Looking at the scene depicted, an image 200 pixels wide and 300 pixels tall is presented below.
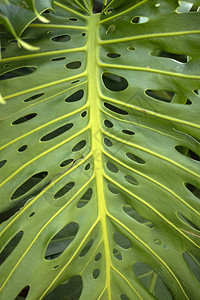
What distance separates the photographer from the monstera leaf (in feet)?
2.14

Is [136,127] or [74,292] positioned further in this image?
[74,292]

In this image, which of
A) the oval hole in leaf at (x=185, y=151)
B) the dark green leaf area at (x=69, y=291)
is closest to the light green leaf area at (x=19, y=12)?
the oval hole in leaf at (x=185, y=151)

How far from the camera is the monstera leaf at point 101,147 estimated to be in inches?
25.7

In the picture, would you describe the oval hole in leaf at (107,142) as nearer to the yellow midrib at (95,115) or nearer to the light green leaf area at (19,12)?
the yellow midrib at (95,115)

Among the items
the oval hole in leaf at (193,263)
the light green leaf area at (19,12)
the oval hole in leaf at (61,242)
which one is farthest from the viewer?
the oval hole in leaf at (193,263)

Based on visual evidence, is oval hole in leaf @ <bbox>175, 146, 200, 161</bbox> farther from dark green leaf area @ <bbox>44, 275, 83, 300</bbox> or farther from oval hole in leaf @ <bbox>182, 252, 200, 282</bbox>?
dark green leaf area @ <bbox>44, 275, 83, 300</bbox>

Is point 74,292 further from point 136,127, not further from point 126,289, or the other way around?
point 136,127

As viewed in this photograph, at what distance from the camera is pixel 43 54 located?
68cm

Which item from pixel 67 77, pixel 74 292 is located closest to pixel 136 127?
pixel 67 77

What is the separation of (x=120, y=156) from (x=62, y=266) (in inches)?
10.6

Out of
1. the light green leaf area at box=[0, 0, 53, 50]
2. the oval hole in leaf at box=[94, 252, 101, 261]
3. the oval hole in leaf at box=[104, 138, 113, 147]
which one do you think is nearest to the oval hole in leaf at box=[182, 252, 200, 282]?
the oval hole in leaf at box=[94, 252, 101, 261]

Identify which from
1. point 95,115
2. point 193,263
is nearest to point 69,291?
point 193,263

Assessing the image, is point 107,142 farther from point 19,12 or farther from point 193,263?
point 193,263

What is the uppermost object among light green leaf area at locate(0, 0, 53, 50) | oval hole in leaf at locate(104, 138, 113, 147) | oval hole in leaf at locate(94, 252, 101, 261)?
light green leaf area at locate(0, 0, 53, 50)
